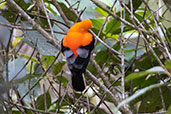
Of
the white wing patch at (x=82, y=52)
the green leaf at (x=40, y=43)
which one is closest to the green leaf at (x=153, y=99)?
the white wing patch at (x=82, y=52)

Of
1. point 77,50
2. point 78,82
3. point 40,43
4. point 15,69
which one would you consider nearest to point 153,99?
point 78,82

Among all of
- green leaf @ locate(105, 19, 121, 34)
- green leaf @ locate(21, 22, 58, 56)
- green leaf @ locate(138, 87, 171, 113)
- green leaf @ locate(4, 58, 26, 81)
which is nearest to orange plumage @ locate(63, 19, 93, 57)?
green leaf @ locate(21, 22, 58, 56)

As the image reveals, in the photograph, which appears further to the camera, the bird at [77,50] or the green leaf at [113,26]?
the green leaf at [113,26]

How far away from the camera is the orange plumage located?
2.59 m

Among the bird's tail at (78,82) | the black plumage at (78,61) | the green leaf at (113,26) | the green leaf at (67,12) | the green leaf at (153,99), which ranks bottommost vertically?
the green leaf at (153,99)

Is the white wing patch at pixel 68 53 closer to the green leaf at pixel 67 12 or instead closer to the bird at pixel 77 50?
the bird at pixel 77 50

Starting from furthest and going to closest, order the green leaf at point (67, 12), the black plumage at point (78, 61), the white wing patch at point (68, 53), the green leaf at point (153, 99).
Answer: the green leaf at point (67, 12)
the green leaf at point (153, 99)
the white wing patch at point (68, 53)
the black plumage at point (78, 61)

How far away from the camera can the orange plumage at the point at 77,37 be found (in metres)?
2.59

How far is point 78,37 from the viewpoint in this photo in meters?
2.73

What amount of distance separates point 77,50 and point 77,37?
19 cm

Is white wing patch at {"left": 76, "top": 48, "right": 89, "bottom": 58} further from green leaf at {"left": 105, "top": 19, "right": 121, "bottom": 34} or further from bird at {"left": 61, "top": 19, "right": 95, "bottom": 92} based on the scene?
green leaf at {"left": 105, "top": 19, "right": 121, "bottom": 34}

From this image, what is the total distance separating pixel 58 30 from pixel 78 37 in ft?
0.71

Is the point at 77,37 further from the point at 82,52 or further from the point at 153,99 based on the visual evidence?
the point at 153,99

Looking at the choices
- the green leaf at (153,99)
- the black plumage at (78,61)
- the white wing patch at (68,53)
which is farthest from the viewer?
the green leaf at (153,99)
